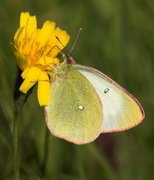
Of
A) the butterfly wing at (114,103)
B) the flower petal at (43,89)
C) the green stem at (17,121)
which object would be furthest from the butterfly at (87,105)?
the green stem at (17,121)

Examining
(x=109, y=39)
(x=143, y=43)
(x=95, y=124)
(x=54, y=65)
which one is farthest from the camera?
(x=109, y=39)

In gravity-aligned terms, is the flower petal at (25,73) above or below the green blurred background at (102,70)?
above

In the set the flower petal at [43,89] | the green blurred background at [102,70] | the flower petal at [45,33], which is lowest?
the green blurred background at [102,70]

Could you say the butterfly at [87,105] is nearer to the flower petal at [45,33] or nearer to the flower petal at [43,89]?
the flower petal at [43,89]

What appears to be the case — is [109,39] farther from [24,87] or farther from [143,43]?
[24,87]

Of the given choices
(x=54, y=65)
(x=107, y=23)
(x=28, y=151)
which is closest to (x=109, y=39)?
(x=107, y=23)

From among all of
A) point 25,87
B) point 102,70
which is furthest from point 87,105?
point 102,70

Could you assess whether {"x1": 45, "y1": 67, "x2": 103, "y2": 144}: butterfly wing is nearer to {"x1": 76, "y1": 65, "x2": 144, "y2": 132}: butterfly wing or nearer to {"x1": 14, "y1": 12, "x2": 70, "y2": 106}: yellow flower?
{"x1": 76, "y1": 65, "x2": 144, "y2": 132}: butterfly wing
